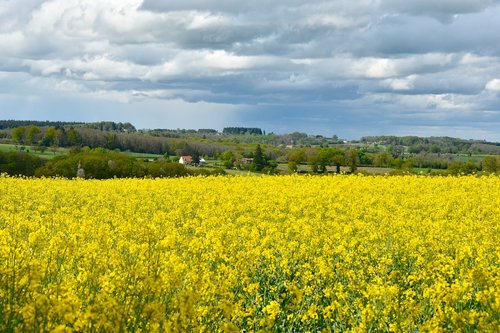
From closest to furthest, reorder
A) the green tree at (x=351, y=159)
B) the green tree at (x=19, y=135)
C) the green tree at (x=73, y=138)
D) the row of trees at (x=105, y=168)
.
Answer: the row of trees at (x=105, y=168) < the green tree at (x=351, y=159) < the green tree at (x=73, y=138) < the green tree at (x=19, y=135)

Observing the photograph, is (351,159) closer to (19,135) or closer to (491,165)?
(491,165)

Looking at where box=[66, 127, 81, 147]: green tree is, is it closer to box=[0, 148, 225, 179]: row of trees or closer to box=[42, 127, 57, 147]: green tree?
box=[42, 127, 57, 147]: green tree

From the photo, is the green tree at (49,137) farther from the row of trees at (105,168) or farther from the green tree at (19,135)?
the row of trees at (105,168)

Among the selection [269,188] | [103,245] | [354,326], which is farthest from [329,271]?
[269,188]

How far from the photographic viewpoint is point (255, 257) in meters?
9.45

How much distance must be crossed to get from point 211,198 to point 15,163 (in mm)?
30402

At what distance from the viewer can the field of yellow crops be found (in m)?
5.55

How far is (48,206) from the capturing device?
18188mm

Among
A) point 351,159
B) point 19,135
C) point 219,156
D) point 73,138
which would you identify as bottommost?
point 219,156

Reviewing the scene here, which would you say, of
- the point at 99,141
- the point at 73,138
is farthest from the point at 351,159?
the point at 99,141

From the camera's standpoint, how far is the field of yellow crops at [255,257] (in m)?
5.55

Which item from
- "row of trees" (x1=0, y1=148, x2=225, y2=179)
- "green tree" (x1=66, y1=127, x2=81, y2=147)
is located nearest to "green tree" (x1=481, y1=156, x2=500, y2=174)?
"row of trees" (x1=0, y1=148, x2=225, y2=179)

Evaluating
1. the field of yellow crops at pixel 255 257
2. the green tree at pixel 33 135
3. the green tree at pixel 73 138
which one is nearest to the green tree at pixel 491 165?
the field of yellow crops at pixel 255 257

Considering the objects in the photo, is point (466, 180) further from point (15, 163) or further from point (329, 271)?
point (15, 163)
